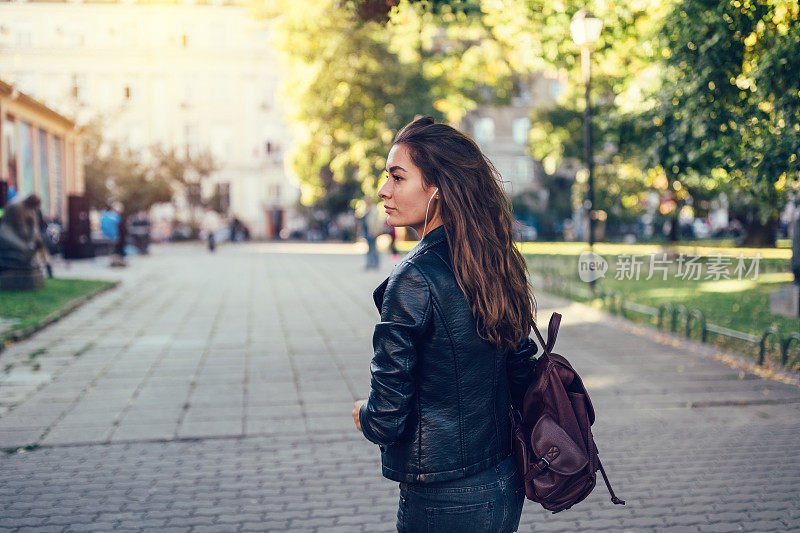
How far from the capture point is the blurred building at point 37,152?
20391mm

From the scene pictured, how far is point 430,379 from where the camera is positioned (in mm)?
2158

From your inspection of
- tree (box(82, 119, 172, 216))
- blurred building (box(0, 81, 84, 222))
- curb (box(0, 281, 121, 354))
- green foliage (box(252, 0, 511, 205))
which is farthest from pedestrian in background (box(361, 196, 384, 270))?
tree (box(82, 119, 172, 216))

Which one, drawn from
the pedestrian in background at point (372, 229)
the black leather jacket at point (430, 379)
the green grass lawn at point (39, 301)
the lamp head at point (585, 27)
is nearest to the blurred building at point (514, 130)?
the pedestrian in background at point (372, 229)

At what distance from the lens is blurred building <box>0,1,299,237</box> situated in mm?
56344

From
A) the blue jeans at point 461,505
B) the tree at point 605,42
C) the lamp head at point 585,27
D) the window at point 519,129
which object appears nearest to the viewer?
the blue jeans at point 461,505

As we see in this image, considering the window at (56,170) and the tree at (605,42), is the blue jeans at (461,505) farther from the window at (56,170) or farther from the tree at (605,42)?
the window at (56,170)

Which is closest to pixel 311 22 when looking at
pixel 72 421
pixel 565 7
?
pixel 565 7

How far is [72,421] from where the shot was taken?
6.13m

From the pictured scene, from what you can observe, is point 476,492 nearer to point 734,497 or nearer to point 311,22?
point 734,497

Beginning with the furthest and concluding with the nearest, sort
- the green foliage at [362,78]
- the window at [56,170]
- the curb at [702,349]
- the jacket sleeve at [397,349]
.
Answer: the green foliage at [362,78] → the window at [56,170] → the curb at [702,349] → the jacket sleeve at [397,349]

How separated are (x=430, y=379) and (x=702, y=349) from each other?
25.3ft

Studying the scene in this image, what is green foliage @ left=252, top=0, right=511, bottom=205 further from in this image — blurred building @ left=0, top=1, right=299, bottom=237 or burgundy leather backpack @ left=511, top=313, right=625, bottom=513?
blurred building @ left=0, top=1, right=299, bottom=237

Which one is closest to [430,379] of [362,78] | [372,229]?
[372,229]

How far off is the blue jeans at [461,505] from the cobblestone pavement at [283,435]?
1984mm
